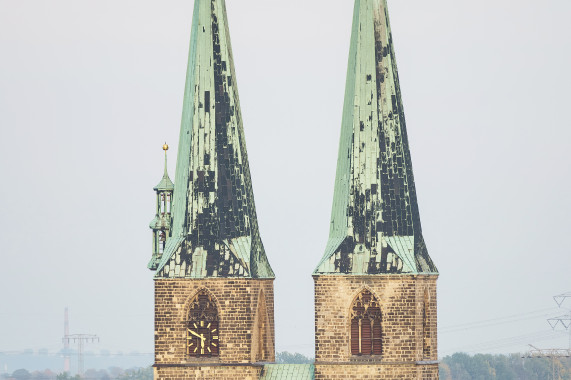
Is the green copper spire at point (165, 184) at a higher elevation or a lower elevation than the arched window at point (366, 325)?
higher

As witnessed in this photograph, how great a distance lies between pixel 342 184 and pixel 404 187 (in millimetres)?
2414

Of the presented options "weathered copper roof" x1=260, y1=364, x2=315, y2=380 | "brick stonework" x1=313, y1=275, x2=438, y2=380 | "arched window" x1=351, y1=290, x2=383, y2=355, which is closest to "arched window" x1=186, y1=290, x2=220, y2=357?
"weathered copper roof" x1=260, y1=364, x2=315, y2=380

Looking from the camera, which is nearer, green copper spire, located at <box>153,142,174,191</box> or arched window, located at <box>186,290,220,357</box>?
arched window, located at <box>186,290,220,357</box>

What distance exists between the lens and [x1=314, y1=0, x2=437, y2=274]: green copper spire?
70.7 metres

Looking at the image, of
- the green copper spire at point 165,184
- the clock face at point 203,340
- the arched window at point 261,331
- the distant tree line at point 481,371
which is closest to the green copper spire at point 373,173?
the arched window at point 261,331

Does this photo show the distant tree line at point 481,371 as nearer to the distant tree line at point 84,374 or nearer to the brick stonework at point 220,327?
the distant tree line at point 84,374

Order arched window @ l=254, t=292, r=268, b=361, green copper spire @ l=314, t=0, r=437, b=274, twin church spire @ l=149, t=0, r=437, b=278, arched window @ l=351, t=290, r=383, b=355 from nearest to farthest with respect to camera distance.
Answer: arched window @ l=351, t=290, r=383, b=355, green copper spire @ l=314, t=0, r=437, b=274, twin church spire @ l=149, t=0, r=437, b=278, arched window @ l=254, t=292, r=268, b=361

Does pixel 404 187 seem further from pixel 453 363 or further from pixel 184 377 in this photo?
pixel 453 363

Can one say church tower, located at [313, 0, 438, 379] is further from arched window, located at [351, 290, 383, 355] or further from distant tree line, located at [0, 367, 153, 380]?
distant tree line, located at [0, 367, 153, 380]

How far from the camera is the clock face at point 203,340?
7094 centimetres

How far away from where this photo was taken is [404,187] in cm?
7112

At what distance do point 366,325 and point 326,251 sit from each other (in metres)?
3.29

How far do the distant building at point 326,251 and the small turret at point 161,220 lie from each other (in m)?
1.56

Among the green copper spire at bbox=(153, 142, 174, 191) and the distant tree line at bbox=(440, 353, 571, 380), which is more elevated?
the green copper spire at bbox=(153, 142, 174, 191)
